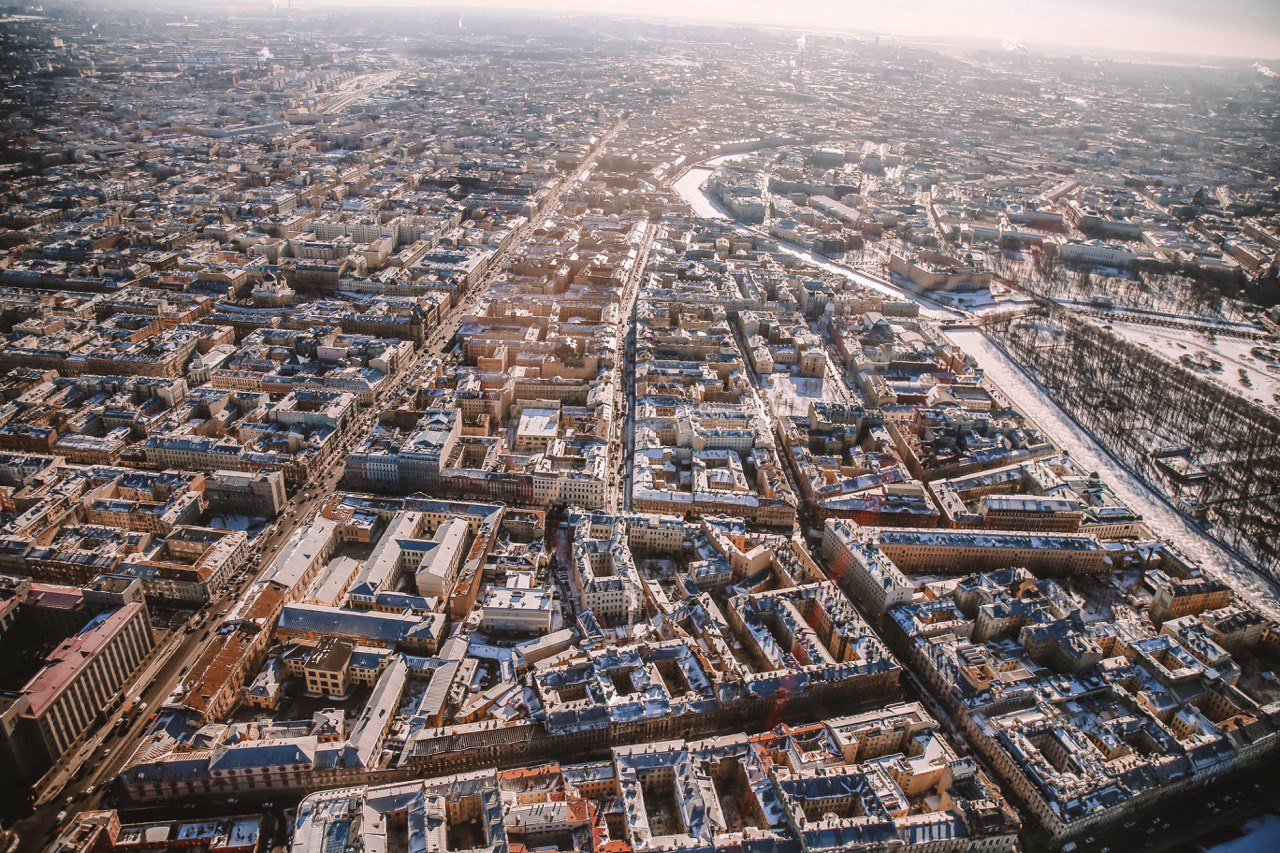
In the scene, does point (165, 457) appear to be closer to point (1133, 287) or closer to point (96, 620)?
point (96, 620)

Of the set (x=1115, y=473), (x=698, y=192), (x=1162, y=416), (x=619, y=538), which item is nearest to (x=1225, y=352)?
(x=1162, y=416)

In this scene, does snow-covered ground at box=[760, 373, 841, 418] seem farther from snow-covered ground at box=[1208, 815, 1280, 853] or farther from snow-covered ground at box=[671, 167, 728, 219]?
snow-covered ground at box=[671, 167, 728, 219]

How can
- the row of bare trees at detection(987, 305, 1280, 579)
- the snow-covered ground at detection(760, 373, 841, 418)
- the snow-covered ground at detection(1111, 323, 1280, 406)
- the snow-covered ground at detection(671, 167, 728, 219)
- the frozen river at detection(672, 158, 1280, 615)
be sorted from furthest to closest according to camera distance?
the snow-covered ground at detection(671, 167, 728, 219)
the snow-covered ground at detection(1111, 323, 1280, 406)
the snow-covered ground at detection(760, 373, 841, 418)
the row of bare trees at detection(987, 305, 1280, 579)
the frozen river at detection(672, 158, 1280, 615)

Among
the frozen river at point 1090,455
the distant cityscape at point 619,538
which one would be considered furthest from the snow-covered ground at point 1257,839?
the frozen river at point 1090,455

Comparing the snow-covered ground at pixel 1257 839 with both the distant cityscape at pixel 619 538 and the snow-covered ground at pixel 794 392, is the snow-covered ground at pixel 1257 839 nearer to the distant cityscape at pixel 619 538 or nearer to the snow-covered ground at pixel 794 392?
the distant cityscape at pixel 619 538

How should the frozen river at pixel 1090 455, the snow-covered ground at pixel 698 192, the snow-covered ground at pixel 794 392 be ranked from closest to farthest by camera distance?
the frozen river at pixel 1090 455 → the snow-covered ground at pixel 794 392 → the snow-covered ground at pixel 698 192

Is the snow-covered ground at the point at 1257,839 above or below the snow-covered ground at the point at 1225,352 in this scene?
below

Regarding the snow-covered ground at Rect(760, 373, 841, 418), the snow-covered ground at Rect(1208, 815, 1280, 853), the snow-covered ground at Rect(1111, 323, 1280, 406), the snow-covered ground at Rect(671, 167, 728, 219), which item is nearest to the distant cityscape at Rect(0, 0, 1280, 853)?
the snow-covered ground at Rect(1208, 815, 1280, 853)
